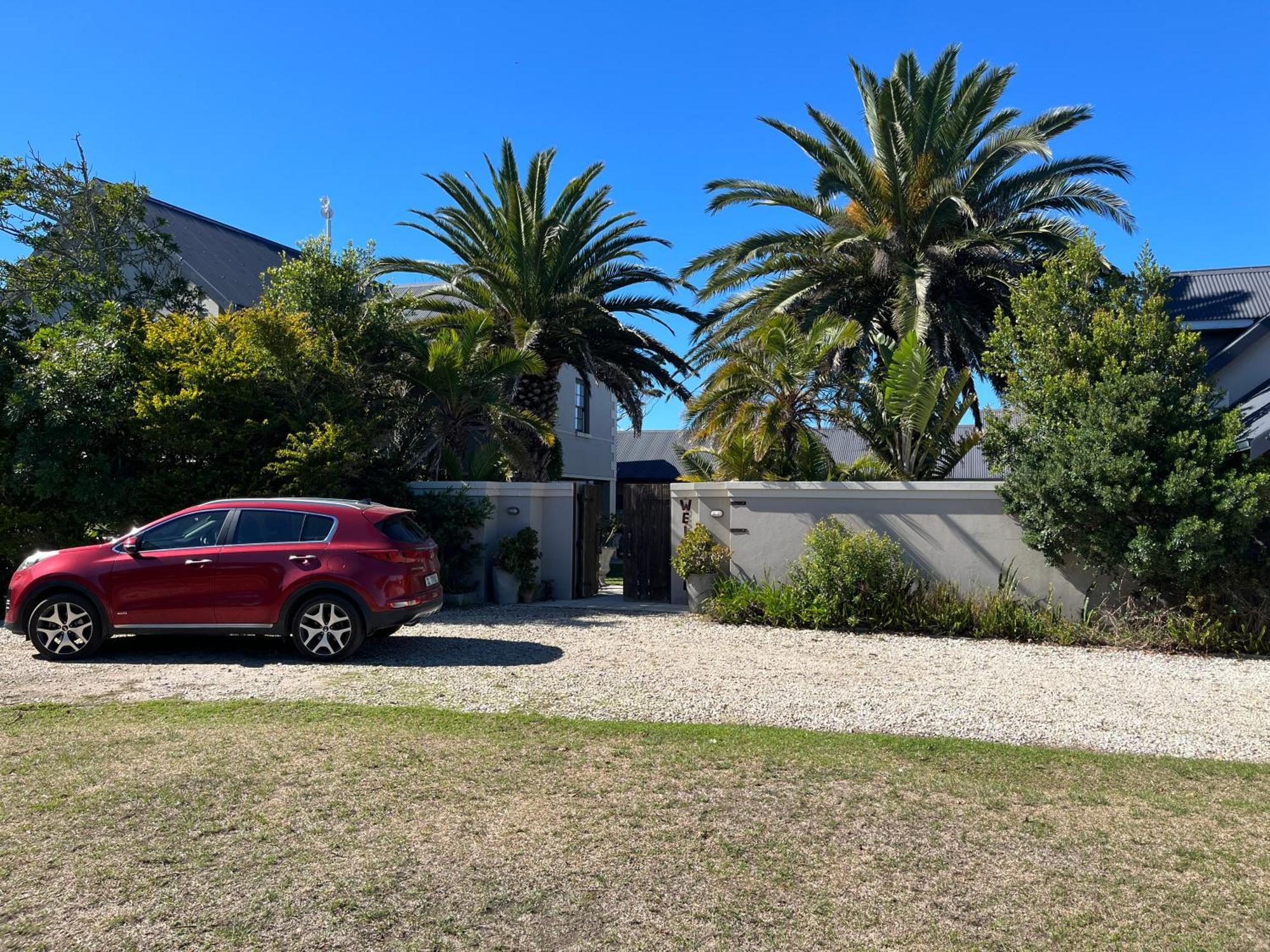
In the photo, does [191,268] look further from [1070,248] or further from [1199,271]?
[1199,271]

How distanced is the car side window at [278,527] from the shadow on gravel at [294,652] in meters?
1.04

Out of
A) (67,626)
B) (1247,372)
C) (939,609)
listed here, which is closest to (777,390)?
(939,609)

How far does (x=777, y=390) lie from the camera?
13805 mm

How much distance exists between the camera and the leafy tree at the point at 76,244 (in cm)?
1633

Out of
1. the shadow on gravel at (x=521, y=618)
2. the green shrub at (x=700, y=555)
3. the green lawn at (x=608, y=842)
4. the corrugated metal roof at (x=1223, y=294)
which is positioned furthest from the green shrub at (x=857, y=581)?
the corrugated metal roof at (x=1223, y=294)

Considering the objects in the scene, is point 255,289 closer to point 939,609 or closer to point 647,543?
point 647,543

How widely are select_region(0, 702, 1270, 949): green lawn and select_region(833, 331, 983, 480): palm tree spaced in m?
7.17

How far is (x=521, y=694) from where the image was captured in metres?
7.90

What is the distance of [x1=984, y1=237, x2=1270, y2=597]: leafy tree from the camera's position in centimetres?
1014

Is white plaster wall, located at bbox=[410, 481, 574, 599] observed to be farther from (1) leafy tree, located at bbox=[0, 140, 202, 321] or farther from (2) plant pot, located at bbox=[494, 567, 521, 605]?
(1) leafy tree, located at bbox=[0, 140, 202, 321]

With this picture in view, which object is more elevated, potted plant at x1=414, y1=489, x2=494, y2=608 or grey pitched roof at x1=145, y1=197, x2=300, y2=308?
grey pitched roof at x1=145, y1=197, x2=300, y2=308

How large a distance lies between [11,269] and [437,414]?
8.39 m

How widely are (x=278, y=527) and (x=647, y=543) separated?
6.66 meters

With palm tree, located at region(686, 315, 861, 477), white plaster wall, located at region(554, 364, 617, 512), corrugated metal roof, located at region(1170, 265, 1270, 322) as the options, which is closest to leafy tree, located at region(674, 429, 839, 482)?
palm tree, located at region(686, 315, 861, 477)
